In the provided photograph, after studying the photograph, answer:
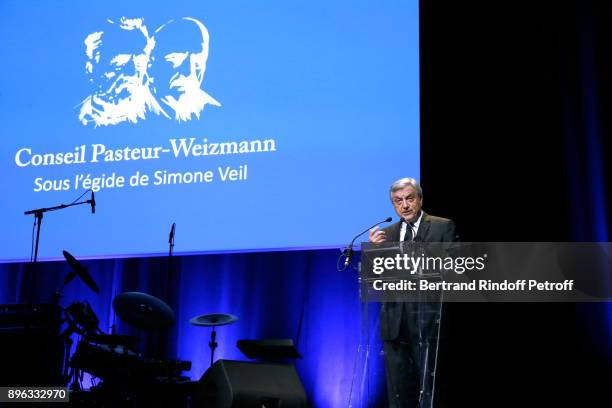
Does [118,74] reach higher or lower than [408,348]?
higher

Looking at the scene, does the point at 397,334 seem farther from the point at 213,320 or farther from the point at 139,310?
the point at 213,320

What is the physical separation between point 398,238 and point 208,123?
7.77 ft

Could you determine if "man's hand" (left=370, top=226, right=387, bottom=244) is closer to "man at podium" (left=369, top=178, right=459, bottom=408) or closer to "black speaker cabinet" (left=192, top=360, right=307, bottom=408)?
Answer: "man at podium" (left=369, top=178, right=459, bottom=408)

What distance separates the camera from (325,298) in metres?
5.68

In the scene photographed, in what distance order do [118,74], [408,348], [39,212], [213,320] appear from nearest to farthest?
[408,348]
[213,320]
[39,212]
[118,74]

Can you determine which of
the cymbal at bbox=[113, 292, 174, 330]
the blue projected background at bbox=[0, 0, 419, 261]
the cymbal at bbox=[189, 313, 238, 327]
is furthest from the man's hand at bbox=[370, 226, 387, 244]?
the cymbal at bbox=[189, 313, 238, 327]

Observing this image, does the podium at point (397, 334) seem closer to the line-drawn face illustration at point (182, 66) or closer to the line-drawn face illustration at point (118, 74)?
the line-drawn face illustration at point (182, 66)

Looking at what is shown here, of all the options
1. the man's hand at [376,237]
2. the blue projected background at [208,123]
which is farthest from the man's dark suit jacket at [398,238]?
the blue projected background at [208,123]

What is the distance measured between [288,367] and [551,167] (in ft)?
7.33

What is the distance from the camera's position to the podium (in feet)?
10.4

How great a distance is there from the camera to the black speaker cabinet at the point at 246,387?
171 inches

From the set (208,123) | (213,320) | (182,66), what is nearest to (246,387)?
(213,320)

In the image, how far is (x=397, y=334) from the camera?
3.25 m

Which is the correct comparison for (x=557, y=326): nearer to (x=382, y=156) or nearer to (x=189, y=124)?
(x=382, y=156)
